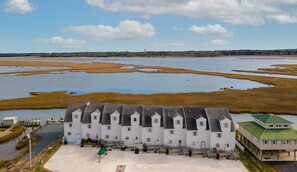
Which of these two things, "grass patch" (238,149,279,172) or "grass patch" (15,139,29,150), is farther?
"grass patch" (15,139,29,150)

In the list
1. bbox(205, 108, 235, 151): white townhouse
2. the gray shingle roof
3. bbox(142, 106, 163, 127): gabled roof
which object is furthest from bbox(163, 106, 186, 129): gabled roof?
bbox(205, 108, 235, 151): white townhouse

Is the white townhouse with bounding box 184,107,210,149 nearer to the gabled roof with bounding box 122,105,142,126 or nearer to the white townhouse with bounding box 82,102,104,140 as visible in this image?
the gabled roof with bounding box 122,105,142,126

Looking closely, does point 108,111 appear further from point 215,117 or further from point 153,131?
point 215,117

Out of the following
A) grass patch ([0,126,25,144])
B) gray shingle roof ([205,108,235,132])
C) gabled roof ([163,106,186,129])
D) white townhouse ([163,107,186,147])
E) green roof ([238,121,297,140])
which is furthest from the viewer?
grass patch ([0,126,25,144])

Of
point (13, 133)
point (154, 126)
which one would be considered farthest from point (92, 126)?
point (13, 133)

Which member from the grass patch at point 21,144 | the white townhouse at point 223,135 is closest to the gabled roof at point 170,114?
the white townhouse at point 223,135

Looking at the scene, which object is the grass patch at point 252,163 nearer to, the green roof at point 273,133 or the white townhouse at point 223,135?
the white townhouse at point 223,135
